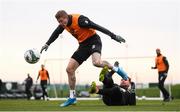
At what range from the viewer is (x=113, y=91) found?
12789 millimetres

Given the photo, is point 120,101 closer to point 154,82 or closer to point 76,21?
point 76,21

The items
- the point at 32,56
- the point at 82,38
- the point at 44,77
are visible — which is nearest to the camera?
the point at 82,38

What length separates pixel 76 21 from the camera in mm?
12961

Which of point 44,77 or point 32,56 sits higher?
point 44,77

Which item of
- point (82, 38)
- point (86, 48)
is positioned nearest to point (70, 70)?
point (86, 48)

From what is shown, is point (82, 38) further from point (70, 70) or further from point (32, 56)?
point (32, 56)

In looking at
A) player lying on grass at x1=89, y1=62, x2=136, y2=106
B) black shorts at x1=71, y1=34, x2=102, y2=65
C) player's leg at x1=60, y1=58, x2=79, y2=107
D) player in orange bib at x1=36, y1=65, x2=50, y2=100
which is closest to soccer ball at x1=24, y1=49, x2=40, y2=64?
player's leg at x1=60, y1=58, x2=79, y2=107

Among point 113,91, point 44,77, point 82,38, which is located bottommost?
point 113,91

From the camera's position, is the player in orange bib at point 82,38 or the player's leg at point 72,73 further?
the player's leg at point 72,73

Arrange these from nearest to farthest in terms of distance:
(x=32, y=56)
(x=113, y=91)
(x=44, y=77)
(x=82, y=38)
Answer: (x=113, y=91)
(x=82, y=38)
(x=32, y=56)
(x=44, y=77)

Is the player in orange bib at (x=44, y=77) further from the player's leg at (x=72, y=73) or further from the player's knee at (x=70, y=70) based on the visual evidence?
the player's knee at (x=70, y=70)

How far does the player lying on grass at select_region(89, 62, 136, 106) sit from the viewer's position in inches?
501

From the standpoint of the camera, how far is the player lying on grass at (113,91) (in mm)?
12725

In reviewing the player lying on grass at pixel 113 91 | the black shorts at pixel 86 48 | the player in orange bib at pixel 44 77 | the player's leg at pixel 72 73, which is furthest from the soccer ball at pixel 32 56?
the player in orange bib at pixel 44 77
